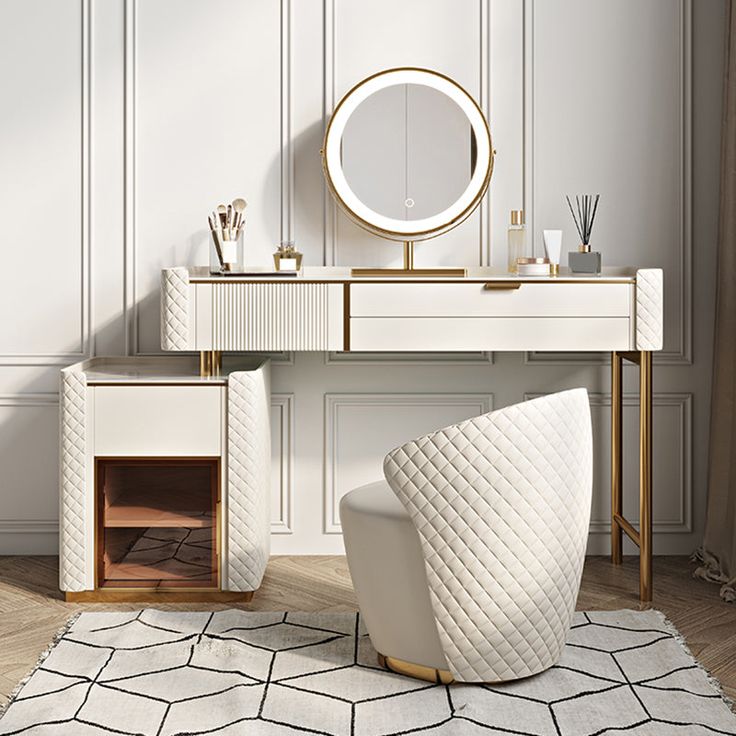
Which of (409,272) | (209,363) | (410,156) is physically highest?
(410,156)

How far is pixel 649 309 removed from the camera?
2.78 m

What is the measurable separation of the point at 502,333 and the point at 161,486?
43.3 inches

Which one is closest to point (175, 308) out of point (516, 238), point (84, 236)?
point (84, 236)

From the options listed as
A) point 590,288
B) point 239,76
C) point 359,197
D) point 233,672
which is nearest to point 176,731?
point 233,672

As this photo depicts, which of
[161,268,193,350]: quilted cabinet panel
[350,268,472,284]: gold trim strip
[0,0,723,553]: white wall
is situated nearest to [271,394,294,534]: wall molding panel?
[0,0,723,553]: white wall

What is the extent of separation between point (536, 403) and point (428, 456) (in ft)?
0.90

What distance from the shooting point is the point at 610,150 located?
131 inches

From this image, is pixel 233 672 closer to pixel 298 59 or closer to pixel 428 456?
pixel 428 456

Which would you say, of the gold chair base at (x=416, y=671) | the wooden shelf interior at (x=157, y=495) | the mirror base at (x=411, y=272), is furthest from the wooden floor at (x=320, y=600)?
the mirror base at (x=411, y=272)

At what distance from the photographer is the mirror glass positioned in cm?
325

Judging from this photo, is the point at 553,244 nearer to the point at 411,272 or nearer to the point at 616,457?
the point at 411,272

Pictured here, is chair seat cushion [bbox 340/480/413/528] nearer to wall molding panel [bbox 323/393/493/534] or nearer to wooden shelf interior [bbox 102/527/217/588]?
wooden shelf interior [bbox 102/527/217/588]

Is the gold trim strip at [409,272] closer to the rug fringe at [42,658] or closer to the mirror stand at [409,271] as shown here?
the mirror stand at [409,271]

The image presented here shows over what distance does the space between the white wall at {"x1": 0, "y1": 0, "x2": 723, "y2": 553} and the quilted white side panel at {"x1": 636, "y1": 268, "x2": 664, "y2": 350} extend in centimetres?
59
